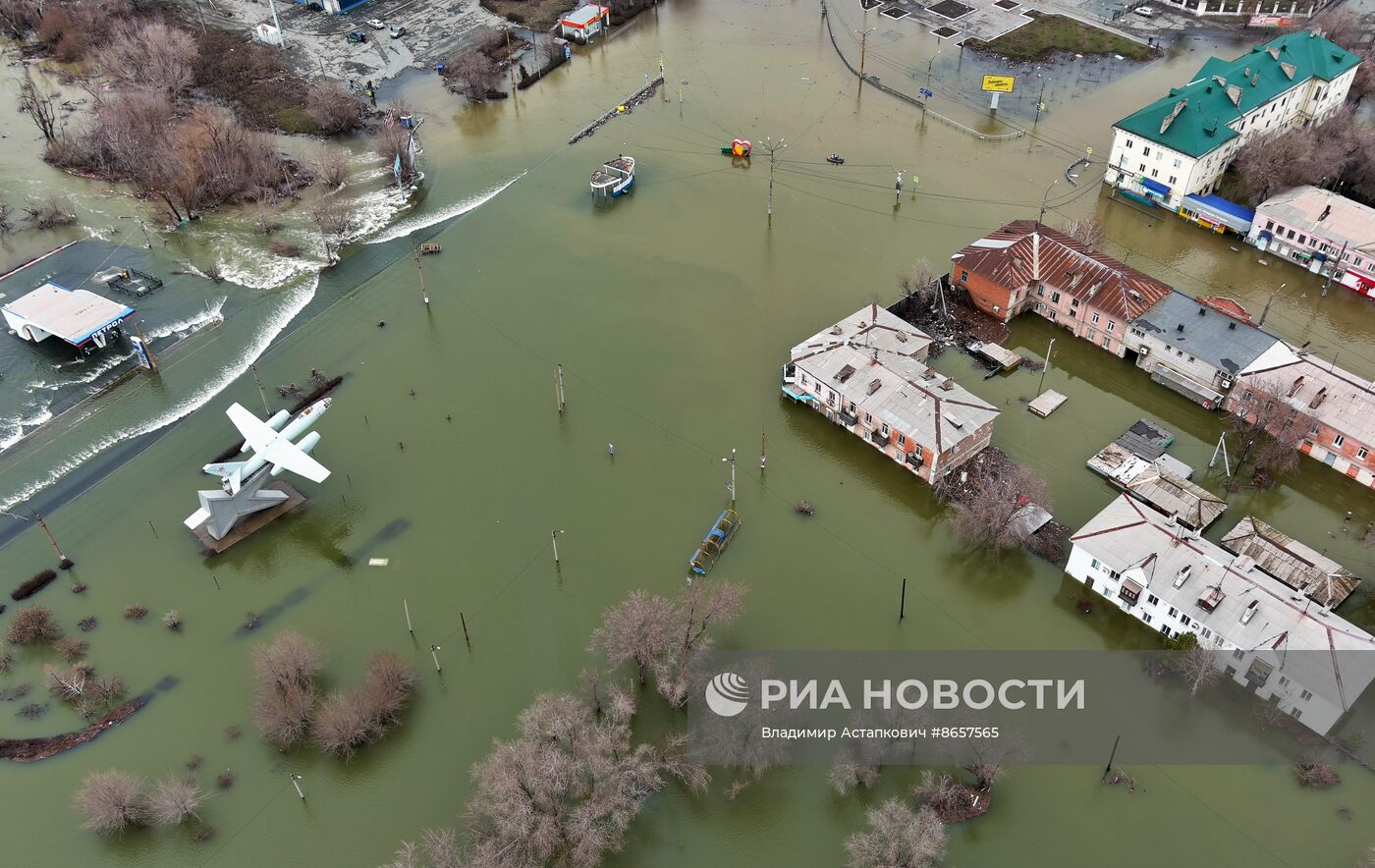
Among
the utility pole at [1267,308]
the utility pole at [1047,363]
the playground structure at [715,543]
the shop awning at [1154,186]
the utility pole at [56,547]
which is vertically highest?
the shop awning at [1154,186]

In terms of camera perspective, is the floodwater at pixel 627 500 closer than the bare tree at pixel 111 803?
No

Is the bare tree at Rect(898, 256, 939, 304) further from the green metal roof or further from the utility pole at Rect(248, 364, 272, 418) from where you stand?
the utility pole at Rect(248, 364, 272, 418)

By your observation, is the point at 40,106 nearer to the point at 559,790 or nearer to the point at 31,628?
the point at 31,628

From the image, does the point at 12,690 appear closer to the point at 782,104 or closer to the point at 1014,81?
the point at 782,104

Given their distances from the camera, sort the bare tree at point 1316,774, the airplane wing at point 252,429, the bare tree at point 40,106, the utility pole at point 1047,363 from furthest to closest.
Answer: the bare tree at point 40,106 → the utility pole at point 1047,363 → the airplane wing at point 252,429 → the bare tree at point 1316,774

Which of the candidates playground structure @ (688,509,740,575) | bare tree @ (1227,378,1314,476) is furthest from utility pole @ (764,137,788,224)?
bare tree @ (1227,378,1314,476)

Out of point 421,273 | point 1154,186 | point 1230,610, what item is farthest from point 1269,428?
point 421,273

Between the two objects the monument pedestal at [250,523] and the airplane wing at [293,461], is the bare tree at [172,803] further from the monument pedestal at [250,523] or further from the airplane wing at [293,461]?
the airplane wing at [293,461]

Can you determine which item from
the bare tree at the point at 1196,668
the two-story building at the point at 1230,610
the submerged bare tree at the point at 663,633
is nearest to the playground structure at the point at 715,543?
the submerged bare tree at the point at 663,633
